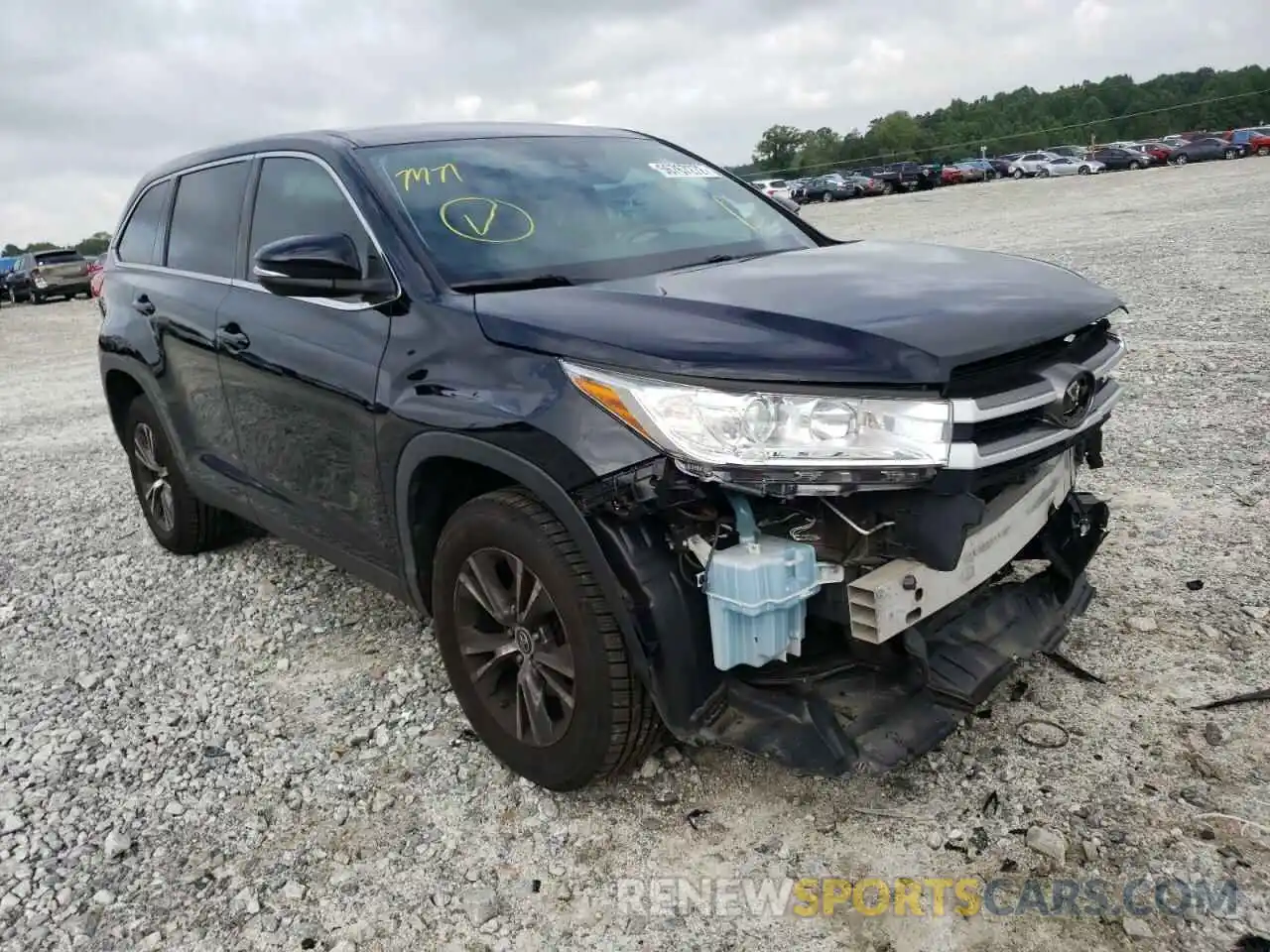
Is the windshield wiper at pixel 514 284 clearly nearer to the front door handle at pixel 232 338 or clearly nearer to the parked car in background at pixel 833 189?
the front door handle at pixel 232 338

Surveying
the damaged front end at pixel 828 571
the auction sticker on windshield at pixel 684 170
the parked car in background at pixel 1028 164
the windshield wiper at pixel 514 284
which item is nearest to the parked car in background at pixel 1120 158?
the parked car in background at pixel 1028 164

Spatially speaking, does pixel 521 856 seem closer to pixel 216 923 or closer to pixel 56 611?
pixel 216 923

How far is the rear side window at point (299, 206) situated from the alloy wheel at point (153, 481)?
161 cm

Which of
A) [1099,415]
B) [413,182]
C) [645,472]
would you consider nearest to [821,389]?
[645,472]

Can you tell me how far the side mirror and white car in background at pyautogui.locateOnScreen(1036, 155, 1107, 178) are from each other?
46911 mm

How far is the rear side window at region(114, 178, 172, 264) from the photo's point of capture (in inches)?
186

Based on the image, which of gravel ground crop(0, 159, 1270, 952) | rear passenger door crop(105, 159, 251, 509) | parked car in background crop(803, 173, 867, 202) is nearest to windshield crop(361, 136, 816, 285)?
rear passenger door crop(105, 159, 251, 509)

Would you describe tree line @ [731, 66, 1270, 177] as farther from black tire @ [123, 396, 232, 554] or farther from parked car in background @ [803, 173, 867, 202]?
black tire @ [123, 396, 232, 554]

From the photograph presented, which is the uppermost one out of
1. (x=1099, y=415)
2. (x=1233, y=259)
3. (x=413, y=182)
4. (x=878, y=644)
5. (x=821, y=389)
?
(x=413, y=182)

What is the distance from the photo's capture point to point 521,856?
267cm

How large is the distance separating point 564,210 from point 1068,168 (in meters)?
47.8

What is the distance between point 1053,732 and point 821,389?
1420mm

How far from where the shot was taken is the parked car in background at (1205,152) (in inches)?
1731

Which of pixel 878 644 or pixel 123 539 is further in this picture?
pixel 123 539
